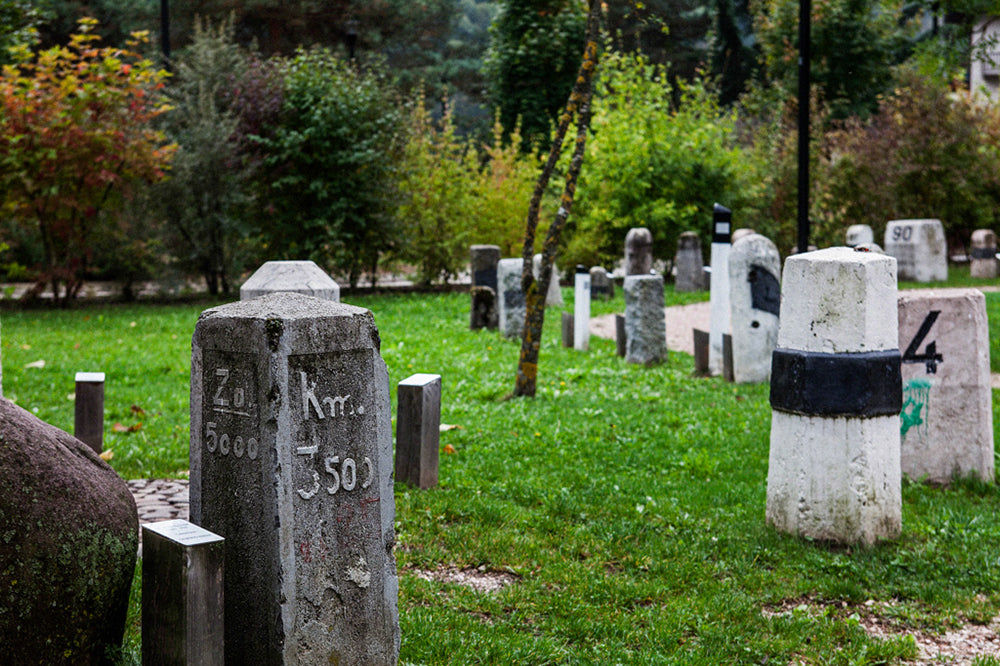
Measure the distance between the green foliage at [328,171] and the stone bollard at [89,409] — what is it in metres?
13.3

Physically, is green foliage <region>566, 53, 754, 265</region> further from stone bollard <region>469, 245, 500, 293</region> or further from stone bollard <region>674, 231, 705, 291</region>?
stone bollard <region>469, 245, 500, 293</region>

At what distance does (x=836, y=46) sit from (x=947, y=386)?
1136 inches

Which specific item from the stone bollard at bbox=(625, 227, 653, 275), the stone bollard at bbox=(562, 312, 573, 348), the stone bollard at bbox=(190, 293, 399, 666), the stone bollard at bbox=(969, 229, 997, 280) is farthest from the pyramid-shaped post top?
the stone bollard at bbox=(969, 229, 997, 280)

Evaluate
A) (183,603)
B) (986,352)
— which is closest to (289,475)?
(183,603)

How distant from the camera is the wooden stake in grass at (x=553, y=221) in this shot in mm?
9406

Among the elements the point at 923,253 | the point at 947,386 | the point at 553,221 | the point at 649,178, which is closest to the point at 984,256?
the point at 923,253

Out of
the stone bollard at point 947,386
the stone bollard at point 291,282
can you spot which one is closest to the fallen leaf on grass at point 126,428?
the stone bollard at point 291,282

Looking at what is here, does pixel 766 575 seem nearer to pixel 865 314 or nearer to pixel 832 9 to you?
pixel 865 314

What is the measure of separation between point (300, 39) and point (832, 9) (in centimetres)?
1765

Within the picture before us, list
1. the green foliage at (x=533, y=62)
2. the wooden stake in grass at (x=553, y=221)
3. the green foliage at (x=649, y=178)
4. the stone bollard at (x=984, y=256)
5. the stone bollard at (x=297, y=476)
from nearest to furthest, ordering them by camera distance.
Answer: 1. the stone bollard at (x=297, y=476)
2. the wooden stake in grass at (x=553, y=221)
3. the stone bollard at (x=984, y=256)
4. the green foliage at (x=649, y=178)
5. the green foliage at (x=533, y=62)

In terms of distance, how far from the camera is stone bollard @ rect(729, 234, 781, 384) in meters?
10.9

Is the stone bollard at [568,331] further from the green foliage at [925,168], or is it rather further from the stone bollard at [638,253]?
the green foliage at [925,168]

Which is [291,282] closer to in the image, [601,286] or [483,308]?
[483,308]

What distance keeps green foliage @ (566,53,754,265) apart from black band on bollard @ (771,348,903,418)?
722 inches
